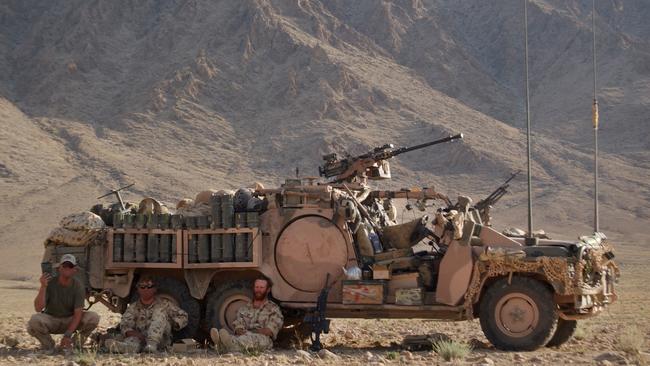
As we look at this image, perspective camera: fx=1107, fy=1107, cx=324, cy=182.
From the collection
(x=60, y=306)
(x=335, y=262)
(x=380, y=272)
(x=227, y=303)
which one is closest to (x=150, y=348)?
(x=60, y=306)

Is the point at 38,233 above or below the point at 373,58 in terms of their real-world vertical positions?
below

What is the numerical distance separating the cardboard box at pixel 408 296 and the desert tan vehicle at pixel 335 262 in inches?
0.5

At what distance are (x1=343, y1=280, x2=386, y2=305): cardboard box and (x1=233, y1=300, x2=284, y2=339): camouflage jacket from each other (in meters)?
0.88

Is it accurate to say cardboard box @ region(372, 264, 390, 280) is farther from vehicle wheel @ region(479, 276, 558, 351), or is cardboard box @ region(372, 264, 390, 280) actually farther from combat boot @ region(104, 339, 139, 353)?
combat boot @ region(104, 339, 139, 353)

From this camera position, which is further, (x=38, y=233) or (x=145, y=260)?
(x=38, y=233)

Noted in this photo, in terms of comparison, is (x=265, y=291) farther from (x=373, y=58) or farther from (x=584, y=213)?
(x=373, y=58)

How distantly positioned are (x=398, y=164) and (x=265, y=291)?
1665 inches

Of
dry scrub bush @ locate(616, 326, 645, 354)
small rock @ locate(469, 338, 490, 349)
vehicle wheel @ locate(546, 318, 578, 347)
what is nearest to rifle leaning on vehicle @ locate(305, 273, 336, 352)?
small rock @ locate(469, 338, 490, 349)

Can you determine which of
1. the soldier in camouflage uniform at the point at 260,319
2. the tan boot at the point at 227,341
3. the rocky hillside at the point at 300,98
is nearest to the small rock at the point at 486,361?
the soldier in camouflage uniform at the point at 260,319

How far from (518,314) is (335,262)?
7.93ft

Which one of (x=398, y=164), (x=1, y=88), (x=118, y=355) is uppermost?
(x=1, y=88)

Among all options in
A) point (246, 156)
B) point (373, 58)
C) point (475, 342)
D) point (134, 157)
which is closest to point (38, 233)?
point (134, 157)

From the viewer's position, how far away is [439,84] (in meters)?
66.9

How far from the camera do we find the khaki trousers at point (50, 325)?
13.2 meters
